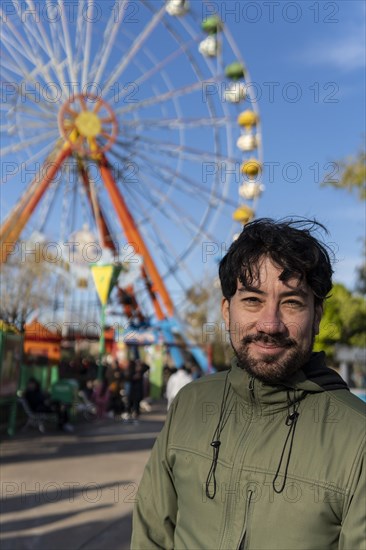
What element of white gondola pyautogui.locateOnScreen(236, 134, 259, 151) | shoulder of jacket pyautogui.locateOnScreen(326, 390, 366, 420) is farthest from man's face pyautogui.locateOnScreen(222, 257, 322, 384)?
white gondola pyautogui.locateOnScreen(236, 134, 259, 151)

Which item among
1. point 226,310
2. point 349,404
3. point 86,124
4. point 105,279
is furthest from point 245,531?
point 86,124

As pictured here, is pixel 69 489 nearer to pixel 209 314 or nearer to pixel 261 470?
pixel 261 470

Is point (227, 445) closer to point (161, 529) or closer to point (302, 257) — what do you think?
point (161, 529)

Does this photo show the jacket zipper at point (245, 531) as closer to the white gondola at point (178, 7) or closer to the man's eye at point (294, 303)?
the man's eye at point (294, 303)

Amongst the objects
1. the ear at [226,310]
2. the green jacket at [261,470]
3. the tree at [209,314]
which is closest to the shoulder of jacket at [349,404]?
the green jacket at [261,470]

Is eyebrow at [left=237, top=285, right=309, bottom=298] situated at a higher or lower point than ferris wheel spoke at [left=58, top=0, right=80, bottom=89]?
lower

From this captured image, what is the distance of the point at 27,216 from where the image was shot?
59.3 feet

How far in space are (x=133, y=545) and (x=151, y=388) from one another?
70.7 ft

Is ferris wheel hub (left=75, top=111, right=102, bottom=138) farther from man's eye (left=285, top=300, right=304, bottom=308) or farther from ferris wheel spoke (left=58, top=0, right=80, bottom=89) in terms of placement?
man's eye (left=285, top=300, right=304, bottom=308)

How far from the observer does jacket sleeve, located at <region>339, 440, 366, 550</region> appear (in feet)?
4.74

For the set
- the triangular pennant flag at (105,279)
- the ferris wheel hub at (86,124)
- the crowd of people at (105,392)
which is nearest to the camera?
the crowd of people at (105,392)

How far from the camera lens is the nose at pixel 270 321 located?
166 centimetres

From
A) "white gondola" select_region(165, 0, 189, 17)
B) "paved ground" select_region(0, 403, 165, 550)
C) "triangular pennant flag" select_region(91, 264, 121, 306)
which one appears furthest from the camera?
"white gondola" select_region(165, 0, 189, 17)

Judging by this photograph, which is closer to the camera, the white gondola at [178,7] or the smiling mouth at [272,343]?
the smiling mouth at [272,343]
